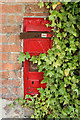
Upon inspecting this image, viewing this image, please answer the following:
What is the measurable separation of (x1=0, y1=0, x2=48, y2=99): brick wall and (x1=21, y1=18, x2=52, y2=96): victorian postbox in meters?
0.09

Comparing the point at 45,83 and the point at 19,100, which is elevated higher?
the point at 45,83

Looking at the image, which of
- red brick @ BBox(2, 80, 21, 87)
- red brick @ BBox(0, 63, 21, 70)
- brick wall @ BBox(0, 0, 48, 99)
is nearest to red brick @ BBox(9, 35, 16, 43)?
brick wall @ BBox(0, 0, 48, 99)

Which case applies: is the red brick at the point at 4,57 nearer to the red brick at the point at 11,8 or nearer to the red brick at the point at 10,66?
the red brick at the point at 10,66

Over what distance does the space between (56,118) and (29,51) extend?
102 centimetres

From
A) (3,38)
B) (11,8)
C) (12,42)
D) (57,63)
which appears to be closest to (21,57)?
(12,42)

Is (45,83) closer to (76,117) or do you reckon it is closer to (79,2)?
(76,117)

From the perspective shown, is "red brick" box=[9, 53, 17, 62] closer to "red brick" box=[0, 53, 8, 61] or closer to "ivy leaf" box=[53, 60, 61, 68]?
"red brick" box=[0, 53, 8, 61]

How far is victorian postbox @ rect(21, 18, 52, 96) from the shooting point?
157 centimetres

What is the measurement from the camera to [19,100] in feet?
5.59

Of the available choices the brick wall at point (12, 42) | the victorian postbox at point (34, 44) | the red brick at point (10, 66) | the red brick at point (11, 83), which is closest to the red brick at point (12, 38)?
the brick wall at point (12, 42)

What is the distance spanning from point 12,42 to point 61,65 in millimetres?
740

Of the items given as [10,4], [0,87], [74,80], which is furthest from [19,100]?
[10,4]

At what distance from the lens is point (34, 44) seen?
160 centimetres

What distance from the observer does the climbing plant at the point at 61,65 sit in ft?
5.04
